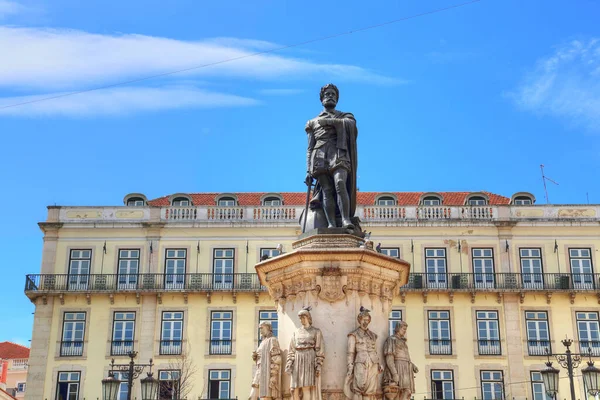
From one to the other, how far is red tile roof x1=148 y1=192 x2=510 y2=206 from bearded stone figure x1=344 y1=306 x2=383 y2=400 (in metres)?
34.5

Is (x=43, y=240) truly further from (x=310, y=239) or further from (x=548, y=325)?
(x=310, y=239)

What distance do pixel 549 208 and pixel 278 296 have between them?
3317 centimetres

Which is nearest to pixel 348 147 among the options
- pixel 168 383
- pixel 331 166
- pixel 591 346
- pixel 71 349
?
pixel 331 166

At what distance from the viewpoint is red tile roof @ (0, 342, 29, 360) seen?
2665 inches

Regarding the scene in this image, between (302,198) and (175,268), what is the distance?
361 inches

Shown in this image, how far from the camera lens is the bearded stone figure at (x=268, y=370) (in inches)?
412

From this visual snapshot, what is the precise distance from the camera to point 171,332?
40.0m

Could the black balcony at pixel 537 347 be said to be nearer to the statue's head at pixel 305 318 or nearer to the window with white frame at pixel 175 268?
the window with white frame at pixel 175 268

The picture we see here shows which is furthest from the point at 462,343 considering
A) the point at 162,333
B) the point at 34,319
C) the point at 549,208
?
the point at 34,319

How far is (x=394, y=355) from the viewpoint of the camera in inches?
415

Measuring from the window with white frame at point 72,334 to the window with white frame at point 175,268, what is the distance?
15.0ft

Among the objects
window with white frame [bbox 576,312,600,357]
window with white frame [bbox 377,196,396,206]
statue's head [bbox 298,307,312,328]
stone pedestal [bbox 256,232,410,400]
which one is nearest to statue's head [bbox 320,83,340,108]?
stone pedestal [bbox 256,232,410,400]

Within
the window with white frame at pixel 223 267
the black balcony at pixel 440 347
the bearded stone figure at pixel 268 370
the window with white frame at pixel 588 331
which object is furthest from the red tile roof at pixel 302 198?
the bearded stone figure at pixel 268 370

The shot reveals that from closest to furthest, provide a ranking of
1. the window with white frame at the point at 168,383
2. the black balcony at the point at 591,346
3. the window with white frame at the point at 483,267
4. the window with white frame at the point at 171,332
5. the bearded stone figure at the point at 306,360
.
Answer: the bearded stone figure at the point at 306,360
the window with white frame at the point at 168,383
the black balcony at the point at 591,346
the window with white frame at the point at 171,332
the window with white frame at the point at 483,267
